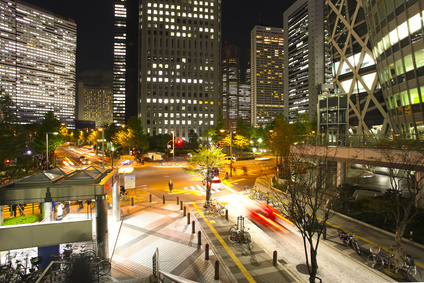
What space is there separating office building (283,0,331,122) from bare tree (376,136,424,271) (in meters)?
130

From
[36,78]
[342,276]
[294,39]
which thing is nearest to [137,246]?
[342,276]

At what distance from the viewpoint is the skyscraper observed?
10669cm

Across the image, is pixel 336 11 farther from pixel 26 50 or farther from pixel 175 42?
pixel 26 50

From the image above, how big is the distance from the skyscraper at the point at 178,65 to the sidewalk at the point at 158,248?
94.4 m

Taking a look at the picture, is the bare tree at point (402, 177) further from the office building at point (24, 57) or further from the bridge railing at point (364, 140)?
the office building at point (24, 57)

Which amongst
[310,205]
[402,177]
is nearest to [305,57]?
[402,177]

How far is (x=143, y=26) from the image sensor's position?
106 metres

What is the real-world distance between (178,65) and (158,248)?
106 meters

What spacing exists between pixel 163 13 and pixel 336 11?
84.0m

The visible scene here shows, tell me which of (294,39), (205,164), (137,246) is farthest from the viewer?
(294,39)

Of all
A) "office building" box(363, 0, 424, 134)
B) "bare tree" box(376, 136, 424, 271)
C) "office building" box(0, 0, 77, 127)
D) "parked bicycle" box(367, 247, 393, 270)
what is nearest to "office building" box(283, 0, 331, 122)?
"office building" box(363, 0, 424, 134)

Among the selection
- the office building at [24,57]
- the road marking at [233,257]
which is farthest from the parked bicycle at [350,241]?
the office building at [24,57]

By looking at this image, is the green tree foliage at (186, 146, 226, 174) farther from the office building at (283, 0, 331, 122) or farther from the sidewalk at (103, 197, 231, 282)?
the office building at (283, 0, 331, 122)

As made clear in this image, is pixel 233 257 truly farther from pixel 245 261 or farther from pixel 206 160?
pixel 206 160
